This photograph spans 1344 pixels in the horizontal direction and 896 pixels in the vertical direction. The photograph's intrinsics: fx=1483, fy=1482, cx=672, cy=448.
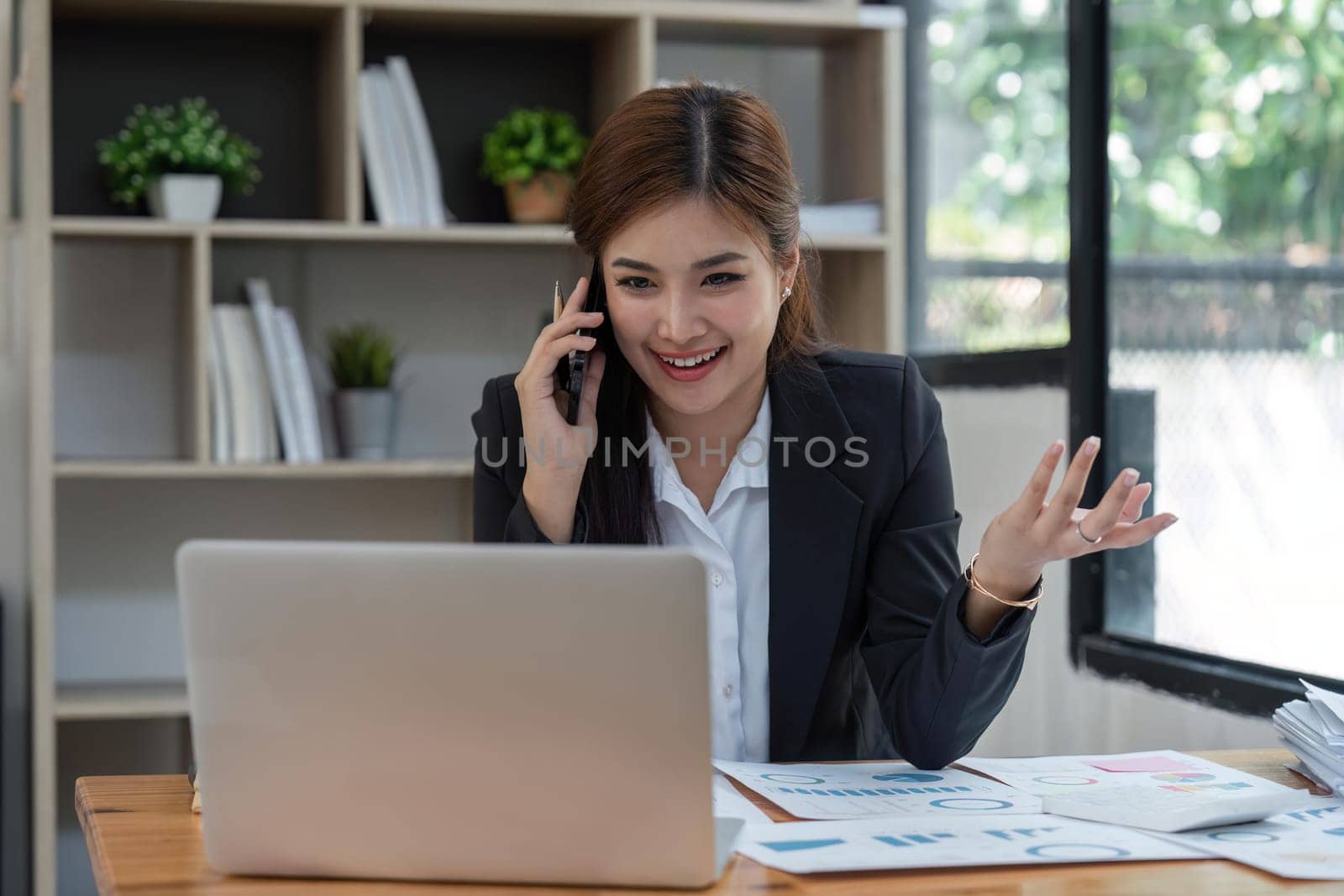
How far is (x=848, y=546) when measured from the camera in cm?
163

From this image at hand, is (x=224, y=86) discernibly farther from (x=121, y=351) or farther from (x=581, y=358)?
(x=581, y=358)

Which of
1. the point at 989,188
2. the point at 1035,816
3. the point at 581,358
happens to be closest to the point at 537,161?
the point at 989,188

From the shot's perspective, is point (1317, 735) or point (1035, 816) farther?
point (1317, 735)

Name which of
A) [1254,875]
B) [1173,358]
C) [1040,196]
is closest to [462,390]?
[1040,196]

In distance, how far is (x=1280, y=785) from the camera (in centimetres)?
133

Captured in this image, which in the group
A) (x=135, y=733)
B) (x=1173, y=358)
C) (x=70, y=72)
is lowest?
(x=135, y=733)

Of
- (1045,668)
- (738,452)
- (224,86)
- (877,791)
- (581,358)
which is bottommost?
(1045,668)

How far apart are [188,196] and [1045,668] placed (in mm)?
1722

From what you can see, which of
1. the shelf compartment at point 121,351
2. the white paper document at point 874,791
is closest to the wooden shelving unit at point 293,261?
the shelf compartment at point 121,351

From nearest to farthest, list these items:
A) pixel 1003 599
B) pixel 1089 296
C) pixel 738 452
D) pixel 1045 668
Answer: pixel 1003 599 < pixel 738 452 < pixel 1089 296 < pixel 1045 668

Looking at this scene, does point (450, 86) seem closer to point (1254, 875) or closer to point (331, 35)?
point (331, 35)

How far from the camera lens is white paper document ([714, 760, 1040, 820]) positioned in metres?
1.19

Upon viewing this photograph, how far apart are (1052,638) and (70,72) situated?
6.86 feet

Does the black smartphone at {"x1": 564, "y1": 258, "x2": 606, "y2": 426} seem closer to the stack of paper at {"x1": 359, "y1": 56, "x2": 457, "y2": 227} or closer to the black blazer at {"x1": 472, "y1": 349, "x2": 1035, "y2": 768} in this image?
the black blazer at {"x1": 472, "y1": 349, "x2": 1035, "y2": 768}
